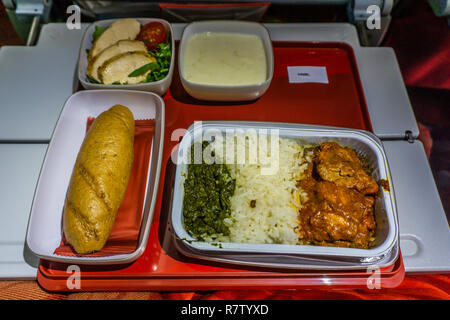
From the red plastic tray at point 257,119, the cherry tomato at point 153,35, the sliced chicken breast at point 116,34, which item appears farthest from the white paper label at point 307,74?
the sliced chicken breast at point 116,34

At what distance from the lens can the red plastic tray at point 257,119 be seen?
1.62 m

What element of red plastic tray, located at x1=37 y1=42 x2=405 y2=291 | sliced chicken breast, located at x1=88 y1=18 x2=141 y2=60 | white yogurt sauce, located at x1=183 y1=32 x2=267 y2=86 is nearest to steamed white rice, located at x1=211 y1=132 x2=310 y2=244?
red plastic tray, located at x1=37 y1=42 x2=405 y2=291

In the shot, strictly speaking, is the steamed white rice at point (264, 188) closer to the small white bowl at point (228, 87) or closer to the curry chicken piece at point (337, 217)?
the curry chicken piece at point (337, 217)

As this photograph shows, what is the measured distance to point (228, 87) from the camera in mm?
1961

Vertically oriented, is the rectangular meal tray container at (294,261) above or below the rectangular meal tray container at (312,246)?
below

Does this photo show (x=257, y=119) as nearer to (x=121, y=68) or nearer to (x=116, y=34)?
(x=121, y=68)

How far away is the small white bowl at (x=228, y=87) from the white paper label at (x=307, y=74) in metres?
0.29

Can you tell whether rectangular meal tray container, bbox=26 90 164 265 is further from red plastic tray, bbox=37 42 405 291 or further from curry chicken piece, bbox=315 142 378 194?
curry chicken piece, bbox=315 142 378 194

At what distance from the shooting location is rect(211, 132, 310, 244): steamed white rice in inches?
61.4

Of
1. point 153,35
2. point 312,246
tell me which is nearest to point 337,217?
point 312,246

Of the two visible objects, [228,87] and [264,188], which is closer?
[264,188]

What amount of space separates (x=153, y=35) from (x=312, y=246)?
1768mm
